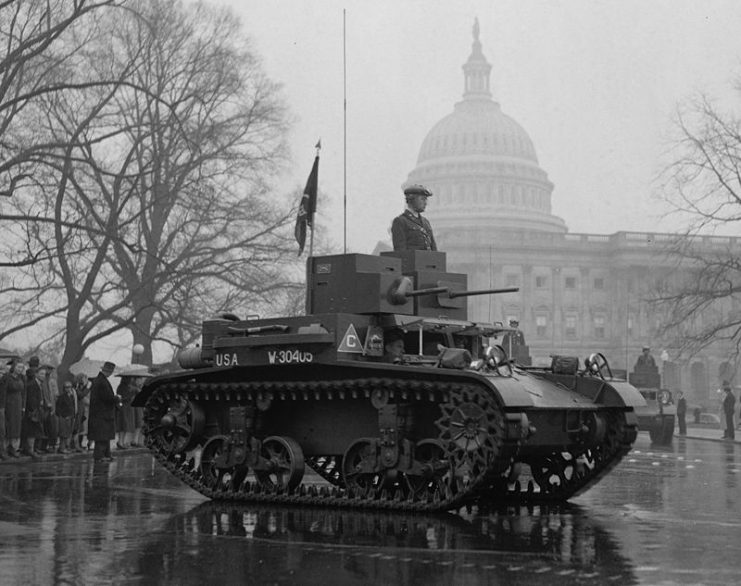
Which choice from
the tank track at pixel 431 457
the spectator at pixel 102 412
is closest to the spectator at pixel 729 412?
the spectator at pixel 102 412

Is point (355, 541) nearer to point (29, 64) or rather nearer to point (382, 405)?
point (382, 405)

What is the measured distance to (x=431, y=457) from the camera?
13766 millimetres

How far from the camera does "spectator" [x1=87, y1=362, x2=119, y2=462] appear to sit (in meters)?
22.2

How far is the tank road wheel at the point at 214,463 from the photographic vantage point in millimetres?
15352

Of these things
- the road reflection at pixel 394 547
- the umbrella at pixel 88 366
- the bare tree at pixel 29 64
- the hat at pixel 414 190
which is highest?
the bare tree at pixel 29 64

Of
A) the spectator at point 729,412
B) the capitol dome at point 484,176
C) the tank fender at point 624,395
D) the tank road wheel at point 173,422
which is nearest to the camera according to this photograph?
the tank fender at point 624,395

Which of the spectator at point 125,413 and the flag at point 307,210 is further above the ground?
the flag at point 307,210

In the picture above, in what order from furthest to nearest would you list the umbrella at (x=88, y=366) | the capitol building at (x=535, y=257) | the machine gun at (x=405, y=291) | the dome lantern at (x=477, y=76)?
1. the dome lantern at (x=477, y=76)
2. the capitol building at (x=535, y=257)
3. the umbrella at (x=88, y=366)
4. the machine gun at (x=405, y=291)

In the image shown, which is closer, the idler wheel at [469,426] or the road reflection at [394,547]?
the road reflection at [394,547]

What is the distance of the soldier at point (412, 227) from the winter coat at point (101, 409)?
27.4ft

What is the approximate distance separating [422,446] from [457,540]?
8.39 ft

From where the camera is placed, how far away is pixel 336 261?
48.9 ft

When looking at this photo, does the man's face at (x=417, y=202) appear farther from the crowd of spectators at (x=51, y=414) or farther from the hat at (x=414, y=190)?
the crowd of spectators at (x=51, y=414)

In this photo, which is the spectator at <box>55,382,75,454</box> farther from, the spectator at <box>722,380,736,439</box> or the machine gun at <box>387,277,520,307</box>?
the spectator at <box>722,380,736,439</box>
